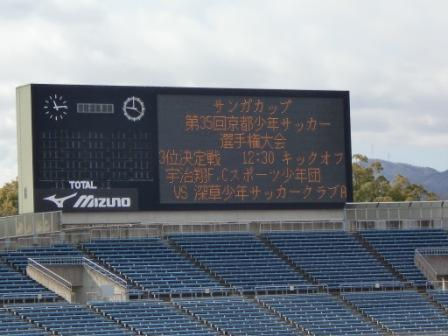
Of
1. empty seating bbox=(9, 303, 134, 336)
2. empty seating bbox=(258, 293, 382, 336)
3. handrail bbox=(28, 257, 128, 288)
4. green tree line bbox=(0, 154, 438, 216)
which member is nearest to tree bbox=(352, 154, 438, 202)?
green tree line bbox=(0, 154, 438, 216)

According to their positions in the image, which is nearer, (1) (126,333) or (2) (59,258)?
(1) (126,333)

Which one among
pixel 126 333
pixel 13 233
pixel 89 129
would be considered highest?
pixel 89 129

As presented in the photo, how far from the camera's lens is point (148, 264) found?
65.5 meters

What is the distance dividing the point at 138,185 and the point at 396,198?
49764 millimetres

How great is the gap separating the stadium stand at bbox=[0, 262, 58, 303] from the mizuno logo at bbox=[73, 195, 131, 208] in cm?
467

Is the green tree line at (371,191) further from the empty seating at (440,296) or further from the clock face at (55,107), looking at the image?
the clock face at (55,107)

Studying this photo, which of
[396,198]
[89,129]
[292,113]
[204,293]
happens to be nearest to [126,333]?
[204,293]

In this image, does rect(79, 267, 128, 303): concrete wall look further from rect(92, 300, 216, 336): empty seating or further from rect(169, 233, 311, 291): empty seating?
rect(169, 233, 311, 291): empty seating

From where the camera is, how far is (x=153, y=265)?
65.5 metres

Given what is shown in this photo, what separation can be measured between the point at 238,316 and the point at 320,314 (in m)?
4.08

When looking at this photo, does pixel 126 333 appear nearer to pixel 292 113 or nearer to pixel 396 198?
pixel 292 113

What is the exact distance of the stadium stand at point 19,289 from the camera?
2350 inches

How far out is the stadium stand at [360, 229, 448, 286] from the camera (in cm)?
6919

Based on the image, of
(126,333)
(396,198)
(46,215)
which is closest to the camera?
(126,333)
